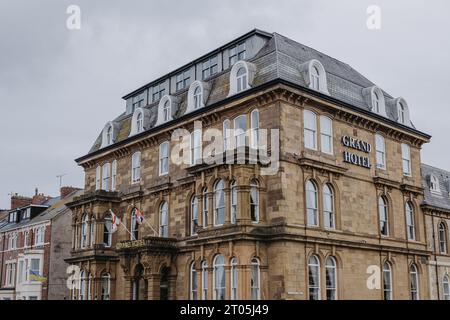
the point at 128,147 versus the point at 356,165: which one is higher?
the point at 128,147

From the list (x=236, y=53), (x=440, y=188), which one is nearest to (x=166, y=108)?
(x=236, y=53)

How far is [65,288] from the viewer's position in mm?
50906

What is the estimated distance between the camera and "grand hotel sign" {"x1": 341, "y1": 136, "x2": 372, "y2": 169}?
33391mm

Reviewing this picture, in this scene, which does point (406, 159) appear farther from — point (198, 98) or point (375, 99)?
point (198, 98)

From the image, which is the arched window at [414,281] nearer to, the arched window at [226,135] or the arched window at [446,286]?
the arched window at [446,286]

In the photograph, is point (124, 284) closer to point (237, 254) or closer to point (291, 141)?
point (237, 254)

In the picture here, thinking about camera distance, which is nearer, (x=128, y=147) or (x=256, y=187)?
(x=256, y=187)

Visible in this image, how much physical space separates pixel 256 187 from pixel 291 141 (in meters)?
3.12

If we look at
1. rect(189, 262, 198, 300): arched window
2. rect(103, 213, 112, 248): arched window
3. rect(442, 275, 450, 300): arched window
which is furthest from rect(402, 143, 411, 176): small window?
rect(103, 213, 112, 248): arched window

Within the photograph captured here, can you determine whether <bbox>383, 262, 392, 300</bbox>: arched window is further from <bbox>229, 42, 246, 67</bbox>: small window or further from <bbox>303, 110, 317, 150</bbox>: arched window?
<bbox>229, 42, 246, 67</bbox>: small window

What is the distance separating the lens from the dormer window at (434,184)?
4582cm
